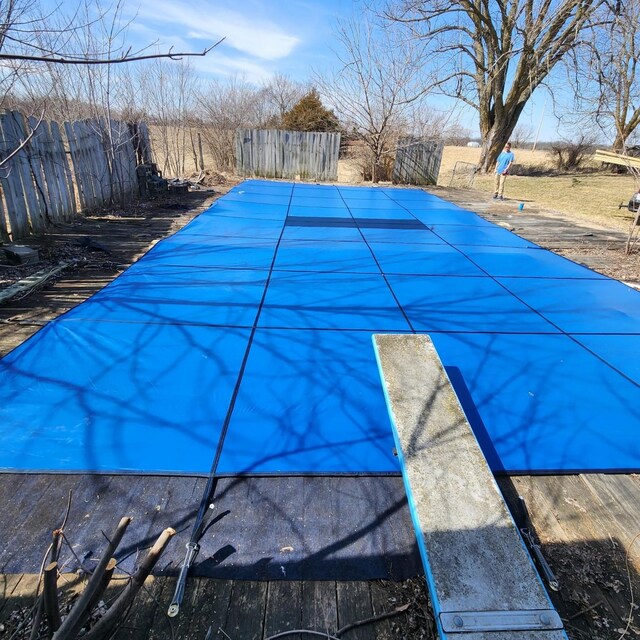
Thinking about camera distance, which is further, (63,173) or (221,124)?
(221,124)

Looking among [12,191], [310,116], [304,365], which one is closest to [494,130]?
[310,116]

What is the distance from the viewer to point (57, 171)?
6.45m

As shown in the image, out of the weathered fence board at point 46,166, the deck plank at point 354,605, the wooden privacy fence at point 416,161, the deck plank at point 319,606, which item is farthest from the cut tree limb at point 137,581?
the wooden privacy fence at point 416,161

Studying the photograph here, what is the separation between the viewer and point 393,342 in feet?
9.80

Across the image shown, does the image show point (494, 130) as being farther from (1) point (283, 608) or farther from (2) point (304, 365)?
(1) point (283, 608)

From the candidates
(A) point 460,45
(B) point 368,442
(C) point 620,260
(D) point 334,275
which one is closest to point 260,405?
(B) point 368,442

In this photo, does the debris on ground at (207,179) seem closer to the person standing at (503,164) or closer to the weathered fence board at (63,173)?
the weathered fence board at (63,173)

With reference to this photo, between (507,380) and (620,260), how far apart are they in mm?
4516

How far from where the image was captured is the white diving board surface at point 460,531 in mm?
1385

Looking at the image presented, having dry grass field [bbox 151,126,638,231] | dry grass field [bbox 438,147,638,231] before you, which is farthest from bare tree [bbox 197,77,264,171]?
dry grass field [bbox 438,147,638,231]

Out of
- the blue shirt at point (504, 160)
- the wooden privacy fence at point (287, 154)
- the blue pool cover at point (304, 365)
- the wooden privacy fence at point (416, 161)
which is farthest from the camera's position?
the wooden privacy fence at point (287, 154)

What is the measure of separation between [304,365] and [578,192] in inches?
600

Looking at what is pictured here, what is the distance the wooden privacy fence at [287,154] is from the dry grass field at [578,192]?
15.0ft

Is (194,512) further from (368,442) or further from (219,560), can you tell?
(368,442)
